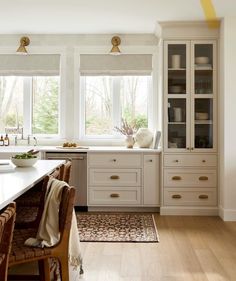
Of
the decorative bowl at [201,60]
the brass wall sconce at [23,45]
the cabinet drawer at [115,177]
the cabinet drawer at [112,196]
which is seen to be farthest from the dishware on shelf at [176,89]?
the brass wall sconce at [23,45]

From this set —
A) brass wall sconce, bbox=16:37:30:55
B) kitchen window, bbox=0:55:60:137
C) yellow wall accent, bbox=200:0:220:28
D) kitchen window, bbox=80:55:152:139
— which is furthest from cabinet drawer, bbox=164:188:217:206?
brass wall sconce, bbox=16:37:30:55

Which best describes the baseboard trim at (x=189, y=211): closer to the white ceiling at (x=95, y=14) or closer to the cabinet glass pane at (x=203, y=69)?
the cabinet glass pane at (x=203, y=69)

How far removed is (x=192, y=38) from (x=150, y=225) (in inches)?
97.0

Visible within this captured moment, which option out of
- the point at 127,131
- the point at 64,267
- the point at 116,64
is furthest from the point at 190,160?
the point at 64,267

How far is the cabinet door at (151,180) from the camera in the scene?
5703mm

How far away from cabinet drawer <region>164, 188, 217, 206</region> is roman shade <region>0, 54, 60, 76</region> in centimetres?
248

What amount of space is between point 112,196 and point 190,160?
3.75 ft

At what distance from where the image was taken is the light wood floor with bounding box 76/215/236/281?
132 inches

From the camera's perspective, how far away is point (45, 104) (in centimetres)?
647

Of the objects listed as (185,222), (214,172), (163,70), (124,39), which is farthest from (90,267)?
(124,39)

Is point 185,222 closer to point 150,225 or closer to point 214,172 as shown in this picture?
point 150,225

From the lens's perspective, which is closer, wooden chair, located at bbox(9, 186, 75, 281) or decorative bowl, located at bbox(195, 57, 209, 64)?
wooden chair, located at bbox(9, 186, 75, 281)

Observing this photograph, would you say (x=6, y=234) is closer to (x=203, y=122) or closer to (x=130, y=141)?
(x=203, y=122)

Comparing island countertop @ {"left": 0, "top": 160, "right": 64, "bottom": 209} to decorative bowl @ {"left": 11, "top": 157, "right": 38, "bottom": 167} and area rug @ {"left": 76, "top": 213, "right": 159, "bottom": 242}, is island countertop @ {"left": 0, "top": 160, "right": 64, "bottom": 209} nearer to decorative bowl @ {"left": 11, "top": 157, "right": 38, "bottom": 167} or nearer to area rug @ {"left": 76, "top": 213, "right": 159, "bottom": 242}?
decorative bowl @ {"left": 11, "top": 157, "right": 38, "bottom": 167}
